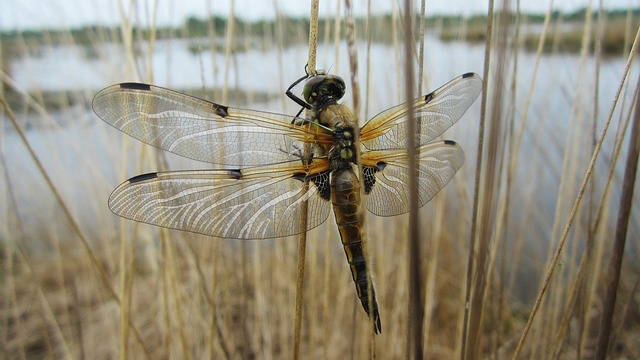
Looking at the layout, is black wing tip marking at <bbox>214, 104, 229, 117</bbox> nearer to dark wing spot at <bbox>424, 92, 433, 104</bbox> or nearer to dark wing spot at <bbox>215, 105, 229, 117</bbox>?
dark wing spot at <bbox>215, 105, 229, 117</bbox>

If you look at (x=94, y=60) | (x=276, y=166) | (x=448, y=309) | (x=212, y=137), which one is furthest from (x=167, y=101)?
(x=448, y=309)

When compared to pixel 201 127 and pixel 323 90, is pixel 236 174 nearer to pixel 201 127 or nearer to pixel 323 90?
pixel 201 127

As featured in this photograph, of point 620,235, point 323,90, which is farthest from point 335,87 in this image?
point 620,235

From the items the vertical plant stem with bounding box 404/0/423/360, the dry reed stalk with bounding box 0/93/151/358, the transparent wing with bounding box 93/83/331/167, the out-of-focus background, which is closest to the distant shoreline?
the out-of-focus background

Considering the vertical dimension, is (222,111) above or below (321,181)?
above

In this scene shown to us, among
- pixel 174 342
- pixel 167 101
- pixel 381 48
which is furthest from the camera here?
pixel 381 48

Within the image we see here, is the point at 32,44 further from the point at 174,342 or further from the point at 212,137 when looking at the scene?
the point at 212,137

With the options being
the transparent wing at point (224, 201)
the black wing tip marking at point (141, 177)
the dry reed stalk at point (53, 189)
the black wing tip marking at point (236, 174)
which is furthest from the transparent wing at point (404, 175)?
the dry reed stalk at point (53, 189)
